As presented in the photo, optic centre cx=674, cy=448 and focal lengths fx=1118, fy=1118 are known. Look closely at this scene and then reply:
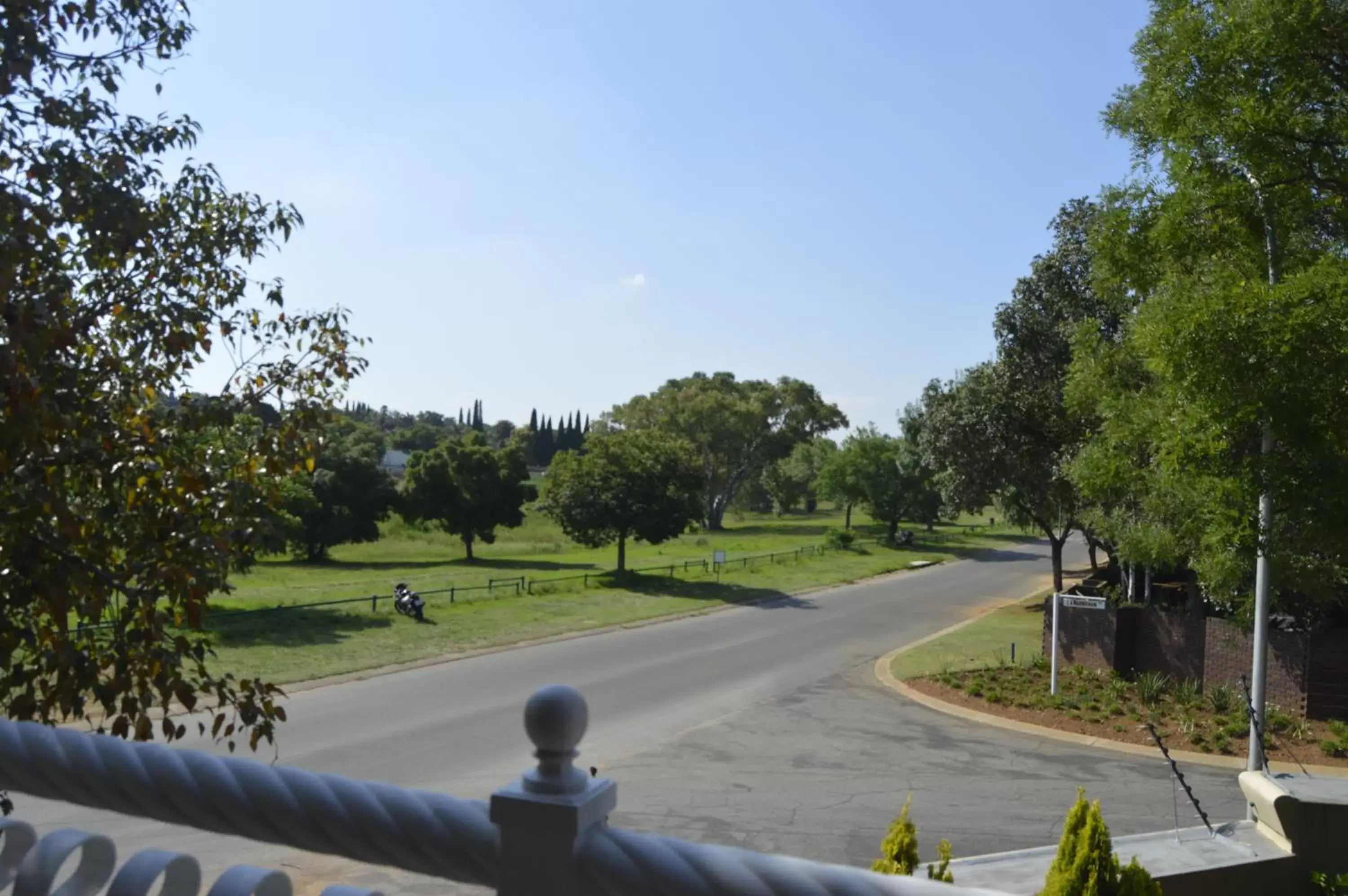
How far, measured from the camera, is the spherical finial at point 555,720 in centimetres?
177

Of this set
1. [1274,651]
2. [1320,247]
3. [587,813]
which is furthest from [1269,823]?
[1274,651]

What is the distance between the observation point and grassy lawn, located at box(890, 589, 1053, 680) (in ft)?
80.1

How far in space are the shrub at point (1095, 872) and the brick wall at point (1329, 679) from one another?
14.5 m

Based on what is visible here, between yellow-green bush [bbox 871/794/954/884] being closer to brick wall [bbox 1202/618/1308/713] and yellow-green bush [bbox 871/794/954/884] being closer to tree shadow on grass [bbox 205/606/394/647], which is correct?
brick wall [bbox 1202/618/1308/713]

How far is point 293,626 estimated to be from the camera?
25.7m

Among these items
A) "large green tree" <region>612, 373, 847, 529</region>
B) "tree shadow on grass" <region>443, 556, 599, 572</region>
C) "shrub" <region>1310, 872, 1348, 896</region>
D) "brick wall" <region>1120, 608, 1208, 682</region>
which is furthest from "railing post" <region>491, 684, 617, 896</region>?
"large green tree" <region>612, 373, 847, 529</region>

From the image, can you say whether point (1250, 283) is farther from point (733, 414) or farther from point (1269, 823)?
point (733, 414)

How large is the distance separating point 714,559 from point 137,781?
3942cm

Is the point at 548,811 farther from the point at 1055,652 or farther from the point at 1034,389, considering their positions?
the point at 1034,389

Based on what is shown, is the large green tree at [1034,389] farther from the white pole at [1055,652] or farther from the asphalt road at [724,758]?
the asphalt road at [724,758]

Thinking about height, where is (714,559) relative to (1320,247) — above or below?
below

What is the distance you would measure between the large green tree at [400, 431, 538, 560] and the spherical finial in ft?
157

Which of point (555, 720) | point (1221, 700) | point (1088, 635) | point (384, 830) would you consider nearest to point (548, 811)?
point (555, 720)

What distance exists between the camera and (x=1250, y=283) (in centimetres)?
980
